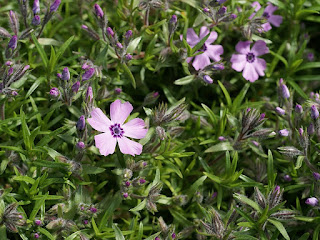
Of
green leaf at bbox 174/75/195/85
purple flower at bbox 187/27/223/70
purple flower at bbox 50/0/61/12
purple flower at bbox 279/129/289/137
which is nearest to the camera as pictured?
purple flower at bbox 50/0/61/12

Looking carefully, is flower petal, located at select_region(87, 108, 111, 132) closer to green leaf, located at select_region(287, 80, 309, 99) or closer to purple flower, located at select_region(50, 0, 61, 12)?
purple flower, located at select_region(50, 0, 61, 12)

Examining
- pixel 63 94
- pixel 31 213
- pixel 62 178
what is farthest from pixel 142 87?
pixel 31 213

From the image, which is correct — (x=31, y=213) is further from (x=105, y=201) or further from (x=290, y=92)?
(x=290, y=92)

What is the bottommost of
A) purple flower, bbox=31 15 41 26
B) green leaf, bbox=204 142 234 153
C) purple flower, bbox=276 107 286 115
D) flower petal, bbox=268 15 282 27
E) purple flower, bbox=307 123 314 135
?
green leaf, bbox=204 142 234 153

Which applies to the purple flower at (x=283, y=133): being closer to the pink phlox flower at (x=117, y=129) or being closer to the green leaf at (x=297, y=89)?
the green leaf at (x=297, y=89)

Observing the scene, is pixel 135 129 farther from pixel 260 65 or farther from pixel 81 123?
pixel 260 65

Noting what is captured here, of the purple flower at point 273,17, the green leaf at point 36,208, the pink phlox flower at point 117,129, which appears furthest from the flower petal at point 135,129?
the purple flower at point 273,17

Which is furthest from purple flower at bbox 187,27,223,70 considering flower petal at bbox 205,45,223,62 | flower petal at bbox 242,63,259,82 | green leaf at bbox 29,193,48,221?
green leaf at bbox 29,193,48,221
